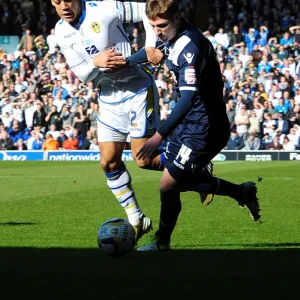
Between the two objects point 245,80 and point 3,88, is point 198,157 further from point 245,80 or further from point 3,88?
point 3,88

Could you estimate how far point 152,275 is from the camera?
21.1 feet

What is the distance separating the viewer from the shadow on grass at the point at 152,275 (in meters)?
5.62

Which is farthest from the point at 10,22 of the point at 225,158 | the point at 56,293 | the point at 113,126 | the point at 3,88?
the point at 56,293

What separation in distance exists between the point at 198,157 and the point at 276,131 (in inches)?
783

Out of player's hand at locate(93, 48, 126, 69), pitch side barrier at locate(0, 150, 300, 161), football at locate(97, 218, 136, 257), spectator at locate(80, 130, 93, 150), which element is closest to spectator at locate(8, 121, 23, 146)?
pitch side barrier at locate(0, 150, 300, 161)

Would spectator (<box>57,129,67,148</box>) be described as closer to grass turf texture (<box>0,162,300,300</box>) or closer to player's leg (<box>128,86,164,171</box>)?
grass turf texture (<box>0,162,300,300</box>)

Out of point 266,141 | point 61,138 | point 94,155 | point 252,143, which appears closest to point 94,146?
point 94,155

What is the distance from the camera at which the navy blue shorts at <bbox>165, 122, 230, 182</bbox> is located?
26.2 feet

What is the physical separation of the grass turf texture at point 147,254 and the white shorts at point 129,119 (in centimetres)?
108

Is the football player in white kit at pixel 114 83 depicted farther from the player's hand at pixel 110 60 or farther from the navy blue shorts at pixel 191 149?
the navy blue shorts at pixel 191 149

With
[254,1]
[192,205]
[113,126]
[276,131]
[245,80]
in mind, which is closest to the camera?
[113,126]

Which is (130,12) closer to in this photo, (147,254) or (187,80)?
(187,80)

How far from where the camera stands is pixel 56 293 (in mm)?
5621

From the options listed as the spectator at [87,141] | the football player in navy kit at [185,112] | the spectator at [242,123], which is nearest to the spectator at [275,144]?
the spectator at [242,123]
